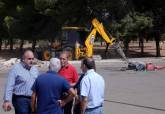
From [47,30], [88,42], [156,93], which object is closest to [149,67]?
[88,42]

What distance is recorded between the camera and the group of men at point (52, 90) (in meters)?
7.40

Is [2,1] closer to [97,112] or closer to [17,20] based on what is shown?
[17,20]

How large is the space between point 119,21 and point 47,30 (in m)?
8.08

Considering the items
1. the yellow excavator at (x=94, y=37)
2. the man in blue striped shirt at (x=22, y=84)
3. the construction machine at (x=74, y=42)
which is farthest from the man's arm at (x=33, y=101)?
the construction machine at (x=74, y=42)

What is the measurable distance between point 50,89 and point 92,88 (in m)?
0.68

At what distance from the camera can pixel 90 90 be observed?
774 cm

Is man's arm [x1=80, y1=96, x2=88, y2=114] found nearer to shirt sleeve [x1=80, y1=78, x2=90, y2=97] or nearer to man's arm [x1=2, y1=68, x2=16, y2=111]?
shirt sleeve [x1=80, y1=78, x2=90, y2=97]

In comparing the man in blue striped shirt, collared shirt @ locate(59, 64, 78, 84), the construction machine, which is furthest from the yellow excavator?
the man in blue striped shirt

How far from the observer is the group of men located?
7402mm

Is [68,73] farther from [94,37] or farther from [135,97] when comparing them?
[94,37]

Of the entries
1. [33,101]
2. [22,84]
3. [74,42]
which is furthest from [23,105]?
[74,42]

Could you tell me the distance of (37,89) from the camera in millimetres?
7457

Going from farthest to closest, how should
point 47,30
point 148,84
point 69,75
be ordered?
point 47,30
point 148,84
point 69,75

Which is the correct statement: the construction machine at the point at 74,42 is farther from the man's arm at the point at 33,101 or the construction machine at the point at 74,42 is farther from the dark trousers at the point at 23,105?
the man's arm at the point at 33,101
